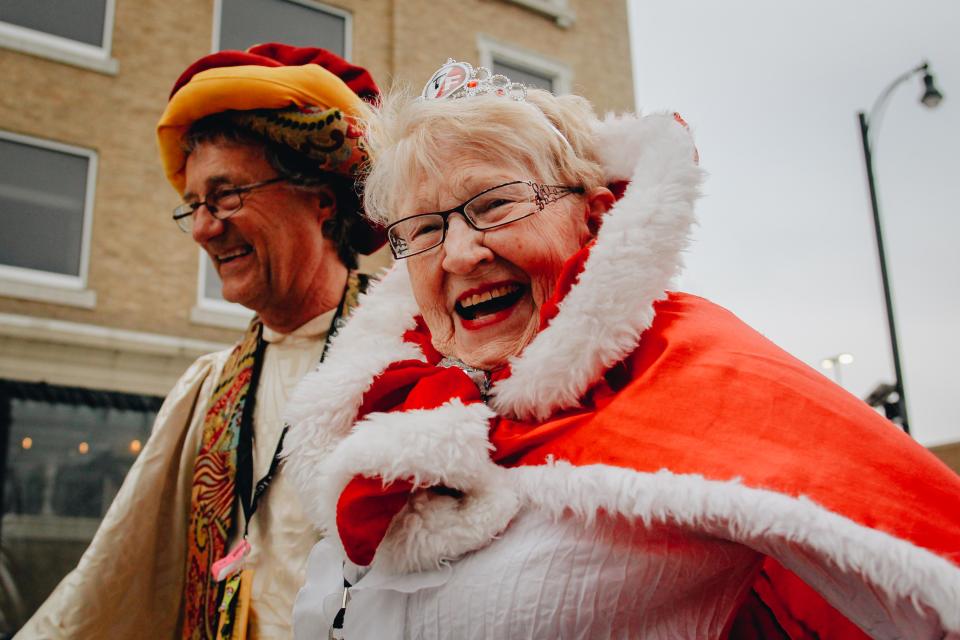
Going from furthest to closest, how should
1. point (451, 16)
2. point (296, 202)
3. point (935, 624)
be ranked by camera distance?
point (451, 16), point (296, 202), point (935, 624)

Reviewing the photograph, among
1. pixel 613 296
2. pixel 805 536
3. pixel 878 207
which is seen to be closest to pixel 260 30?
pixel 878 207

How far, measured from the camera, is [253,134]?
2.59m

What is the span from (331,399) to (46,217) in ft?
26.8

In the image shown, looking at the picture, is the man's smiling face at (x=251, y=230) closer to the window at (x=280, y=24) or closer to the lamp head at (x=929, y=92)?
the window at (x=280, y=24)

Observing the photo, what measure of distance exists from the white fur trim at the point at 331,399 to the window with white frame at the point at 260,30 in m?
7.78

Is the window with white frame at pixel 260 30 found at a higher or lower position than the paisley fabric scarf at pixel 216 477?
higher

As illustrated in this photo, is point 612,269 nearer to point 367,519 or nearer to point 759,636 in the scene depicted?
point 367,519

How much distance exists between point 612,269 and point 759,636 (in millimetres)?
686

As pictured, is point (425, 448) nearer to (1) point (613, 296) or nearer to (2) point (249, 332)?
(1) point (613, 296)

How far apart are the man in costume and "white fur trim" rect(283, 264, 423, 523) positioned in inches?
26.4

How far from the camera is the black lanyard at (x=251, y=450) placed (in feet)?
7.68

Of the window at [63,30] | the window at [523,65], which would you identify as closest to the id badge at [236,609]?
the window at [63,30]

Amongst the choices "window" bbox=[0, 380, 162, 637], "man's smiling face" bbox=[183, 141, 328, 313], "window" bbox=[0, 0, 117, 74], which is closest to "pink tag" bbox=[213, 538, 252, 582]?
"man's smiling face" bbox=[183, 141, 328, 313]

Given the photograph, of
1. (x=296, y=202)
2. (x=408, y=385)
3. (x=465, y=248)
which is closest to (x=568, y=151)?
(x=465, y=248)
